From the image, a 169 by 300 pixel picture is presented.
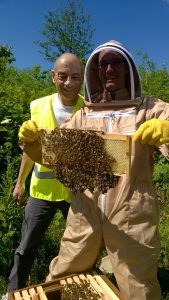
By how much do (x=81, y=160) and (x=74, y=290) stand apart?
0.88 meters

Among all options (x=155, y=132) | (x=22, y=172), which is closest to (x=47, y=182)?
(x=22, y=172)

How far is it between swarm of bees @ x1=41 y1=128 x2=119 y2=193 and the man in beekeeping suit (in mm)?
152

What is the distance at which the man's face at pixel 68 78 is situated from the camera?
2.94 m

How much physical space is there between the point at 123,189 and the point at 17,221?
1.95 metres

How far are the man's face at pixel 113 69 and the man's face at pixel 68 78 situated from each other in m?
0.51

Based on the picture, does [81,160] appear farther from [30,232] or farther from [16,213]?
[16,213]

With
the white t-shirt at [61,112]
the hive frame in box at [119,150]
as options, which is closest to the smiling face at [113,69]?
the hive frame in box at [119,150]

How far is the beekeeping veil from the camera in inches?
94.0

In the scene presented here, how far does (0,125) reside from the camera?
6.25 metres

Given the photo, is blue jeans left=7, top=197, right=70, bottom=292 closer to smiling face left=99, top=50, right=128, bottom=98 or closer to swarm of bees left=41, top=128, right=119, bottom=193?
swarm of bees left=41, top=128, right=119, bottom=193

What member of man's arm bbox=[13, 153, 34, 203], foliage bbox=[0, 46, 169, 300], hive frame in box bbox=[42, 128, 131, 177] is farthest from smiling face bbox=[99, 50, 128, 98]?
foliage bbox=[0, 46, 169, 300]

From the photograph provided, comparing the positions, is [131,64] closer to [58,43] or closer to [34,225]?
[34,225]

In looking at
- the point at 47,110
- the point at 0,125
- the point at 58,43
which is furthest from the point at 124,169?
the point at 58,43

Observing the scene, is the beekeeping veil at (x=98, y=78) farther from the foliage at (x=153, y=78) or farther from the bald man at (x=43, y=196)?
the foliage at (x=153, y=78)
